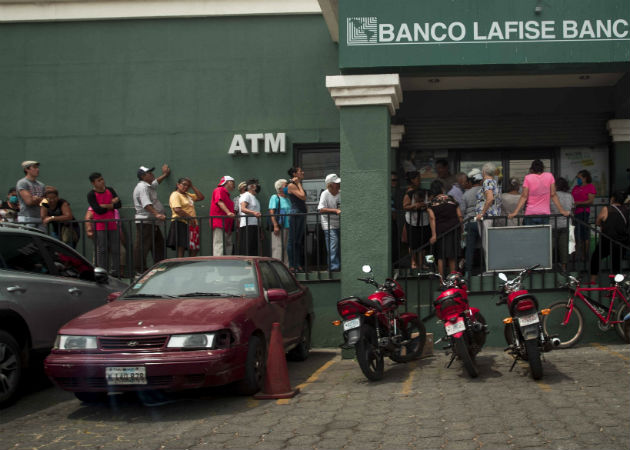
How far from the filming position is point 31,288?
333 inches

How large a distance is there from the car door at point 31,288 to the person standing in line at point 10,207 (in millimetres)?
3825

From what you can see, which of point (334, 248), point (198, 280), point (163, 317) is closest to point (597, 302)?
point (334, 248)

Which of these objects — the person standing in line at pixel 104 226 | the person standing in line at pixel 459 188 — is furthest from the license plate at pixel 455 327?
the person standing in line at pixel 104 226

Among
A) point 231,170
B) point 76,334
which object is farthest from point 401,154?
point 76,334

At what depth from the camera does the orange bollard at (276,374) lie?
25.4 ft

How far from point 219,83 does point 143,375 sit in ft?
27.7

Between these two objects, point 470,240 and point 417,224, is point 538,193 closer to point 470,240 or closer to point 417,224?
point 470,240

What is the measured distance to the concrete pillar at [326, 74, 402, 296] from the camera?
10609mm

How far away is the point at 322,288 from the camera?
38.2 feet

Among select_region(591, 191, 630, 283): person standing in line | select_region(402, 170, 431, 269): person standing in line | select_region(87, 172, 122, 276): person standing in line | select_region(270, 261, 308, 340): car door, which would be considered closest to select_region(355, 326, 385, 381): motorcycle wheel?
select_region(270, 261, 308, 340): car door

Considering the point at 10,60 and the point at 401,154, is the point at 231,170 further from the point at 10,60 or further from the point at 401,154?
the point at 10,60

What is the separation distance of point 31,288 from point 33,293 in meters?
0.06

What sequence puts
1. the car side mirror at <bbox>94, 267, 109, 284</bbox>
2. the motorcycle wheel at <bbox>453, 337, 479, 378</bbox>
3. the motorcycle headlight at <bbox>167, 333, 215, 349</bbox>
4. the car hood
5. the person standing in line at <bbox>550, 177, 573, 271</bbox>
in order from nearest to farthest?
the motorcycle headlight at <bbox>167, 333, 215, 349</bbox> → the car hood → the motorcycle wheel at <bbox>453, 337, 479, 378</bbox> → the car side mirror at <bbox>94, 267, 109, 284</bbox> → the person standing in line at <bbox>550, 177, 573, 271</bbox>

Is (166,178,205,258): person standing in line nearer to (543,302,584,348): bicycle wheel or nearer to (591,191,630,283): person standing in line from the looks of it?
(543,302,584,348): bicycle wheel
